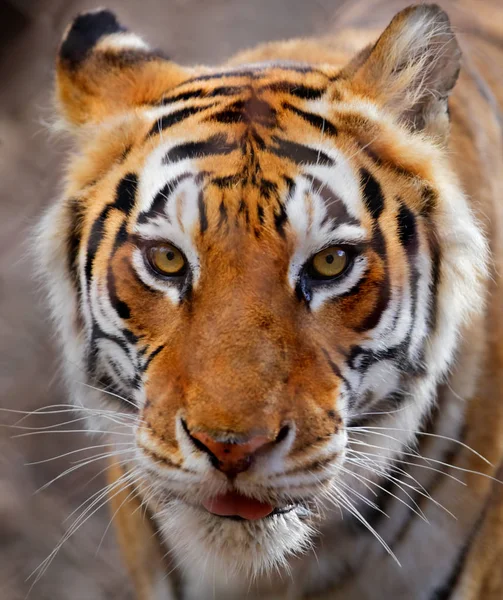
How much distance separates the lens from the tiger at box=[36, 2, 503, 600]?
70 centimetres

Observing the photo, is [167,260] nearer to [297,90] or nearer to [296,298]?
[296,298]

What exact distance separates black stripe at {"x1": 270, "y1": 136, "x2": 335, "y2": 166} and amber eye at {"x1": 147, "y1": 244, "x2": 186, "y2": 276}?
13 centimetres

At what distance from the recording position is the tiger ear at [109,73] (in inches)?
33.1

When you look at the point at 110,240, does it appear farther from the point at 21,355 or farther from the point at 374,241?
the point at 21,355

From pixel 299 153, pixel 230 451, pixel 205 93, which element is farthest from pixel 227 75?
pixel 230 451

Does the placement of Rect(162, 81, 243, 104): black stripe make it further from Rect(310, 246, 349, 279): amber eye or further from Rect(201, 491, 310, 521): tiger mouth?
Rect(201, 491, 310, 521): tiger mouth

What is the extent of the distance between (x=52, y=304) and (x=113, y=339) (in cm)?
13

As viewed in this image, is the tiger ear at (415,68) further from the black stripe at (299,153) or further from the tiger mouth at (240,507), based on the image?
the tiger mouth at (240,507)

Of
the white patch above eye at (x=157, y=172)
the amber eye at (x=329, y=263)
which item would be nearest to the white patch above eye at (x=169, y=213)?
the white patch above eye at (x=157, y=172)

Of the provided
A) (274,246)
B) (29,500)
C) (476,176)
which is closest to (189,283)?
(274,246)

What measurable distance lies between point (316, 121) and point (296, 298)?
19 centimetres

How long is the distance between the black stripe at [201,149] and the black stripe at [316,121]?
0.08 metres

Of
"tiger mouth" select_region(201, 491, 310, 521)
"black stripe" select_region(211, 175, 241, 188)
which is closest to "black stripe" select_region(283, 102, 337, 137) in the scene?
"black stripe" select_region(211, 175, 241, 188)

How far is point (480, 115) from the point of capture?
998 mm
